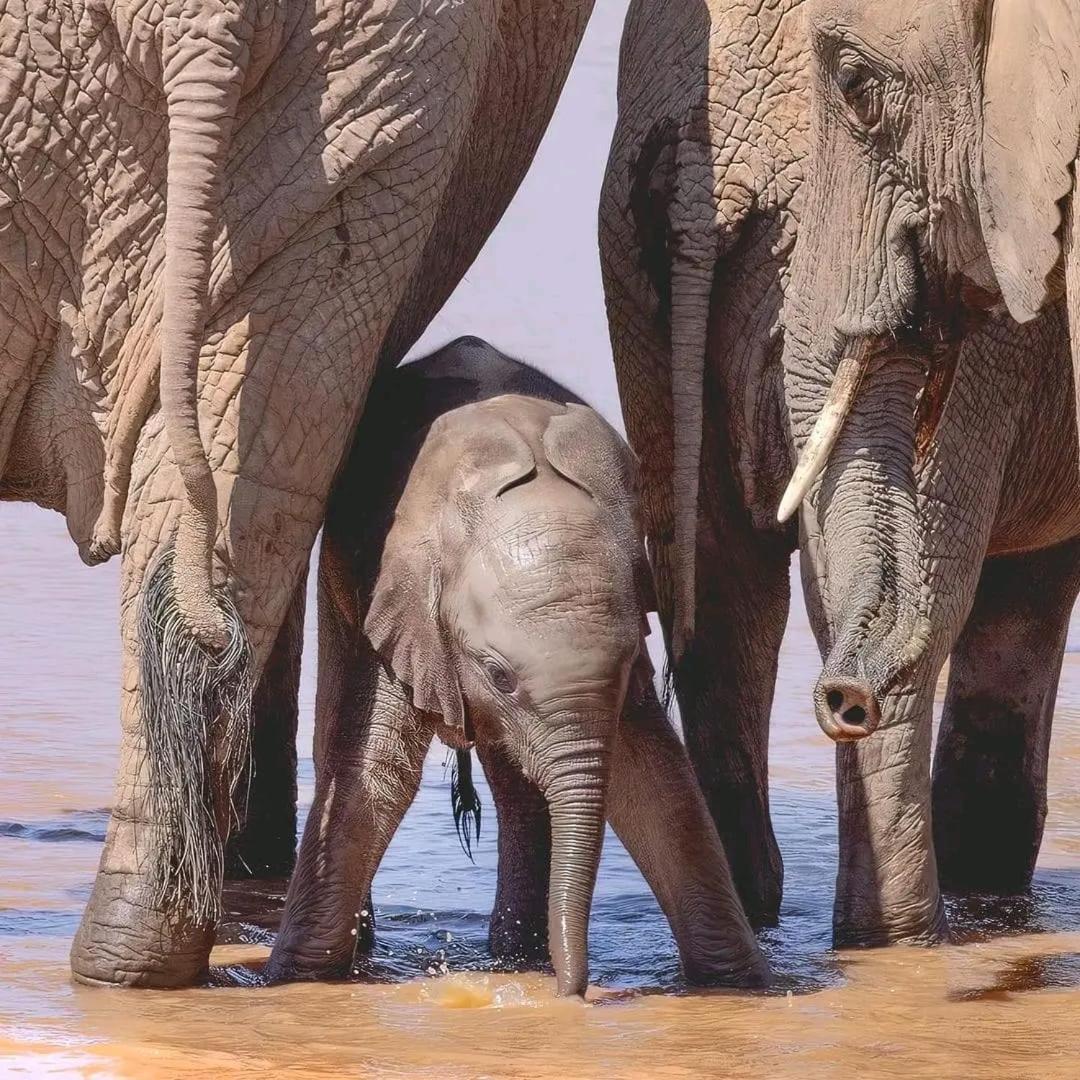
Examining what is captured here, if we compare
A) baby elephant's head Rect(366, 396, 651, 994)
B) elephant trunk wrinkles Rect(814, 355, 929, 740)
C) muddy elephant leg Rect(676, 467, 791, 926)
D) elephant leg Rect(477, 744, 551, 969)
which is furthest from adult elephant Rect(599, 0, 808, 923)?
baby elephant's head Rect(366, 396, 651, 994)

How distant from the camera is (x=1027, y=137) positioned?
383cm

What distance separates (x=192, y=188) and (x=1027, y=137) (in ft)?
4.21

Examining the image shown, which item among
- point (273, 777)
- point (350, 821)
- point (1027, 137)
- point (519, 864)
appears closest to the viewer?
point (1027, 137)

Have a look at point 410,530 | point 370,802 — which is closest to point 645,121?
point 410,530

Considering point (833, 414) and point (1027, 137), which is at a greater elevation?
point (1027, 137)

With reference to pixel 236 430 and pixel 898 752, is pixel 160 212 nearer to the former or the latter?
pixel 236 430

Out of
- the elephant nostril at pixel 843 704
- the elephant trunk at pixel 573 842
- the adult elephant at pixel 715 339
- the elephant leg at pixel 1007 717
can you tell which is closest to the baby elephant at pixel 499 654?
the elephant trunk at pixel 573 842

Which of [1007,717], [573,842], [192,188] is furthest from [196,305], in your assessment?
[1007,717]

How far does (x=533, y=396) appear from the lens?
14.9 ft

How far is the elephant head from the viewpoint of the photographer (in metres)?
4.25

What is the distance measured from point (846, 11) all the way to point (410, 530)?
44.9 inches

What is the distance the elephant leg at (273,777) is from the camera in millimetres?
5434

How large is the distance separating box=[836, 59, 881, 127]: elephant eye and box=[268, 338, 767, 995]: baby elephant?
27.6 inches

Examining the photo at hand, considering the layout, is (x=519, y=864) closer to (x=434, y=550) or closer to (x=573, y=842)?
(x=573, y=842)
